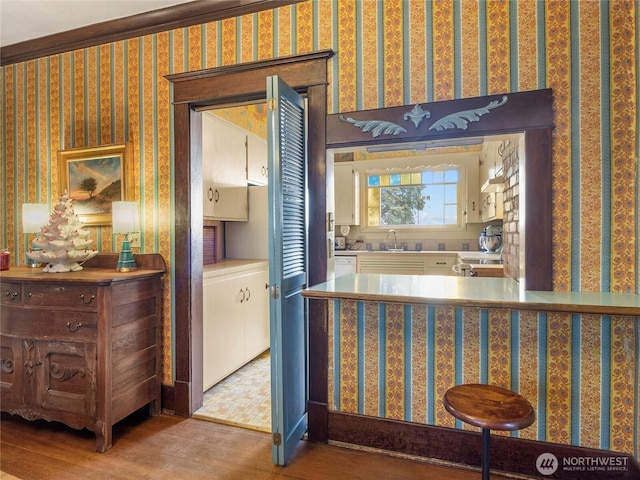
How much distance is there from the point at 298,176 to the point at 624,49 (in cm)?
168

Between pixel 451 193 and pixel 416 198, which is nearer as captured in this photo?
pixel 451 193

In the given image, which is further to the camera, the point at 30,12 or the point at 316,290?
the point at 30,12

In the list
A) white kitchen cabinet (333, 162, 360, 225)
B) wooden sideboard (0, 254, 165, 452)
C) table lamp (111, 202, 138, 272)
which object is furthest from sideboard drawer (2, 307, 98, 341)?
white kitchen cabinet (333, 162, 360, 225)

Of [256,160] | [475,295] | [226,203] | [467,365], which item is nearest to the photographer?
[475,295]

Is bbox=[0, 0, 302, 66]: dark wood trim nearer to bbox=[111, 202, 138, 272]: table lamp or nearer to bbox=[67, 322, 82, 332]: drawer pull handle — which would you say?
bbox=[111, 202, 138, 272]: table lamp

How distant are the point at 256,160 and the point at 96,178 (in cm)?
156

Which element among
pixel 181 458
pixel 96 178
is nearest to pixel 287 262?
pixel 181 458

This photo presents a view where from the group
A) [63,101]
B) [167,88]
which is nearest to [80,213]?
[63,101]

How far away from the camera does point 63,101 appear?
109 inches

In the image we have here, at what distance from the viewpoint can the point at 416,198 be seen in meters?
5.51

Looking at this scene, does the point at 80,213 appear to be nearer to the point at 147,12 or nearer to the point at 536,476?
the point at 147,12

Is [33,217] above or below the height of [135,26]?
below

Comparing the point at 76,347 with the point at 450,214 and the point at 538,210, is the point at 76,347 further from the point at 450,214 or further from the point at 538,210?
the point at 450,214

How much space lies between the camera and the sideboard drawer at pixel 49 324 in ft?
6.62
